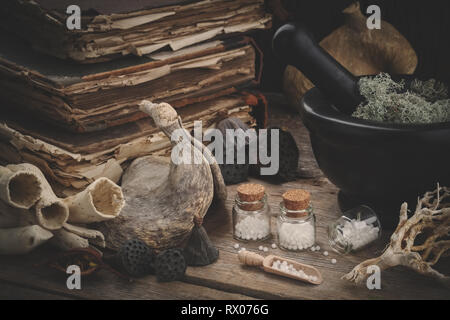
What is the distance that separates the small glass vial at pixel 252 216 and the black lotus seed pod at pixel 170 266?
0.21 meters

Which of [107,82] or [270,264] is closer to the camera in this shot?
[270,264]

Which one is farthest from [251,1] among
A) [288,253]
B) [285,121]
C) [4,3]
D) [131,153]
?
[288,253]

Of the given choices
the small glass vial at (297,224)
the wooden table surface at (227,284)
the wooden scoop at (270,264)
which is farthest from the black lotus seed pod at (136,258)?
the small glass vial at (297,224)

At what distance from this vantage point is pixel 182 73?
1.65 meters

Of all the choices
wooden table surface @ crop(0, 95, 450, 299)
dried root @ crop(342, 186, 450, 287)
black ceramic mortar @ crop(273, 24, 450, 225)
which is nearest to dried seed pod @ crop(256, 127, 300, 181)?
black ceramic mortar @ crop(273, 24, 450, 225)

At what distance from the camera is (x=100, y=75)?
4.76ft

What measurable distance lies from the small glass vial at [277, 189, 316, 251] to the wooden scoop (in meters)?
0.08

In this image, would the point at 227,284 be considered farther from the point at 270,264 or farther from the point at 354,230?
the point at 354,230

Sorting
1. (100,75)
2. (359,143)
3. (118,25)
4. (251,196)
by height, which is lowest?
(251,196)

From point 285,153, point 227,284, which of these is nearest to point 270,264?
point 227,284

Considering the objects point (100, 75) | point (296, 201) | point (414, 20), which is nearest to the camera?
point (296, 201)

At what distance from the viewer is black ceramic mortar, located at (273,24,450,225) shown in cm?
122

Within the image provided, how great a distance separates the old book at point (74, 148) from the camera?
1.48 m

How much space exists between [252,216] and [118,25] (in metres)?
Answer: 0.60
